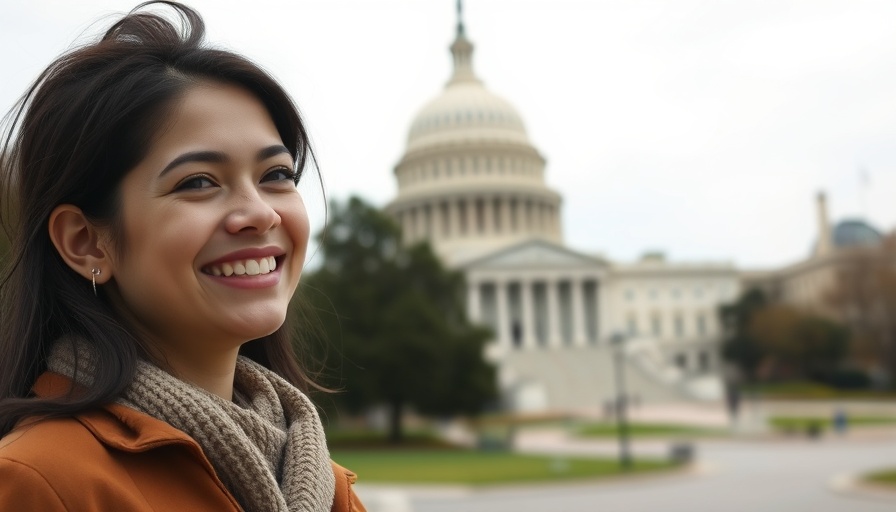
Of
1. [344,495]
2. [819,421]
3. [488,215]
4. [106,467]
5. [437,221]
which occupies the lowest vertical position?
[819,421]

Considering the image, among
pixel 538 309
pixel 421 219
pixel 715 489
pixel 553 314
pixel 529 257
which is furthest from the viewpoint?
pixel 421 219

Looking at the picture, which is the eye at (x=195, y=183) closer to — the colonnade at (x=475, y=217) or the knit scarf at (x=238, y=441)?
the knit scarf at (x=238, y=441)

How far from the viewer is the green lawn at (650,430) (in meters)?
42.7

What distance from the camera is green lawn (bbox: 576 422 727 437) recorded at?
42688 millimetres

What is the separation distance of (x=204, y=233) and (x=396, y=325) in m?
37.5

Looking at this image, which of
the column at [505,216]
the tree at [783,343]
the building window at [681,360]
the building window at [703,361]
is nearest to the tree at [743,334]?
the tree at [783,343]

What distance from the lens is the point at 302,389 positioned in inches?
123

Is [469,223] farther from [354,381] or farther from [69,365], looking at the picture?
[69,365]

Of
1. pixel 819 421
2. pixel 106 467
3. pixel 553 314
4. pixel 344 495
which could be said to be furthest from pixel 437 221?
pixel 106 467

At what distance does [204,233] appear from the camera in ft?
7.52

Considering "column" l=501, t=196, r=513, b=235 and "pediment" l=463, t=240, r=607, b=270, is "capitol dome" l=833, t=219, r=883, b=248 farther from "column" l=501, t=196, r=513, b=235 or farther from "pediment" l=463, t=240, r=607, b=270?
"pediment" l=463, t=240, r=607, b=270

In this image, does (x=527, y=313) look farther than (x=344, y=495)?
Yes

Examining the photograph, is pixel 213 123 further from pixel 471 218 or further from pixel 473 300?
pixel 471 218

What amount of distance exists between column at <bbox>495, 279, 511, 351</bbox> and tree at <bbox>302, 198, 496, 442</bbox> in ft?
115
